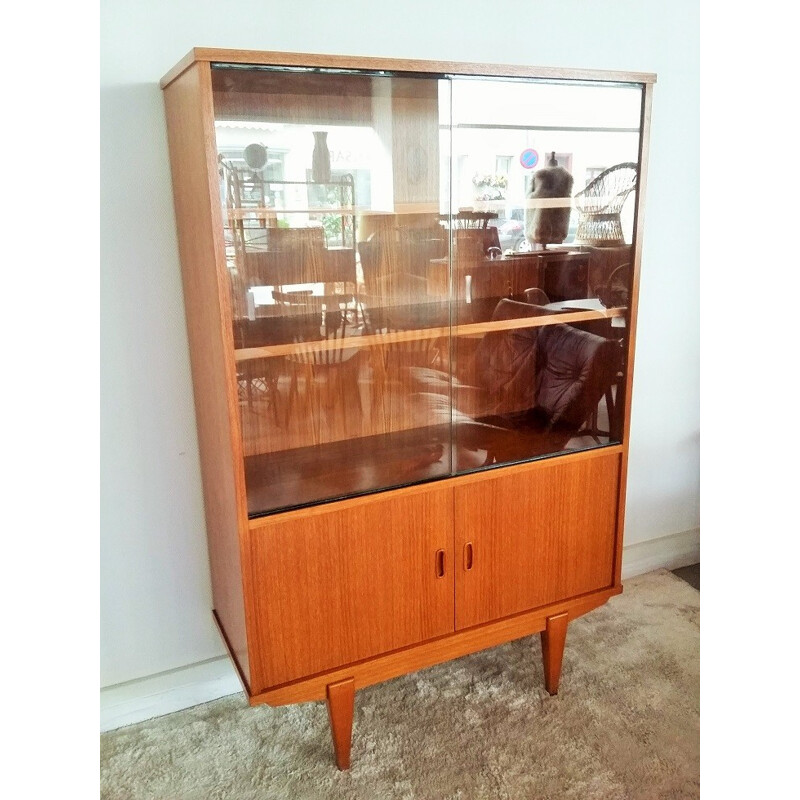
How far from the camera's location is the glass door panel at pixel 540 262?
165 cm

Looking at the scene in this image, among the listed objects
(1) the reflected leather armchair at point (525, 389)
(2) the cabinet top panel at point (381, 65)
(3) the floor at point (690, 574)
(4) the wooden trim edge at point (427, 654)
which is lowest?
(3) the floor at point (690, 574)

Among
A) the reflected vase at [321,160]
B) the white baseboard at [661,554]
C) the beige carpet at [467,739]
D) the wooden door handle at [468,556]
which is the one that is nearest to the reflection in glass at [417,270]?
the reflected vase at [321,160]

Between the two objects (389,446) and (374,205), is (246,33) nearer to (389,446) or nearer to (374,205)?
(374,205)

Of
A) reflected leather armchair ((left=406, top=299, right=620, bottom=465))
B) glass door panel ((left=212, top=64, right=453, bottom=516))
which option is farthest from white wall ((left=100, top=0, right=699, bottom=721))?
reflected leather armchair ((left=406, top=299, right=620, bottom=465))

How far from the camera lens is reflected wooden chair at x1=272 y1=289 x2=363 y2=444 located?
1.59 metres

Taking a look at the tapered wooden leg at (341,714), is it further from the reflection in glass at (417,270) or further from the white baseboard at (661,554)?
the white baseboard at (661,554)

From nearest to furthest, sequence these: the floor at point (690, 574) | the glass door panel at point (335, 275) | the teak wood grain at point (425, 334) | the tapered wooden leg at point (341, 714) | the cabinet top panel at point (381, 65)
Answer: the cabinet top panel at point (381, 65)
the glass door panel at point (335, 275)
the teak wood grain at point (425, 334)
the tapered wooden leg at point (341, 714)
the floor at point (690, 574)

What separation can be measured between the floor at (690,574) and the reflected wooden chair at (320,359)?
1.54 metres

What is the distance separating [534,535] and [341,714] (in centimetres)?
64

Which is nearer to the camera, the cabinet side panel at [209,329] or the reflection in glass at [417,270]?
the cabinet side panel at [209,329]

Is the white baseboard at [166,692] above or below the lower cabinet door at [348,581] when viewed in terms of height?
below

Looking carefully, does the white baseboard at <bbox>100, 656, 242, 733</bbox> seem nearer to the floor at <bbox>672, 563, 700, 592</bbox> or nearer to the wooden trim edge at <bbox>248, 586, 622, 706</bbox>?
the wooden trim edge at <bbox>248, 586, 622, 706</bbox>

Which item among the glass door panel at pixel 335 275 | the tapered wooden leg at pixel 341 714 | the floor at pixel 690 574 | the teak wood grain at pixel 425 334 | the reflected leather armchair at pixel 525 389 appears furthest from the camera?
the floor at pixel 690 574

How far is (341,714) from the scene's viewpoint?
1.68m
